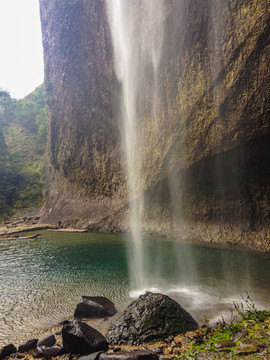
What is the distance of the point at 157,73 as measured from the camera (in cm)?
1897

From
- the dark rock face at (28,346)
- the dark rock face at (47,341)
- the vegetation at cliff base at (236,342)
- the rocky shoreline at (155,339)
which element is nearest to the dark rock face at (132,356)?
the rocky shoreline at (155,339)

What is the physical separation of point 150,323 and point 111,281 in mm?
4107

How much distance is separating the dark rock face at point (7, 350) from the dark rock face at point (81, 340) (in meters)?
1.00

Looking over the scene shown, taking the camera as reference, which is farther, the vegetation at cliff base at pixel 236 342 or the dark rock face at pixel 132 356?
A: the dark rock face at pixel 132 356

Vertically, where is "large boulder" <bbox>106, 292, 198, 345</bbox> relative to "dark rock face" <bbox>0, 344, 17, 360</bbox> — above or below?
above

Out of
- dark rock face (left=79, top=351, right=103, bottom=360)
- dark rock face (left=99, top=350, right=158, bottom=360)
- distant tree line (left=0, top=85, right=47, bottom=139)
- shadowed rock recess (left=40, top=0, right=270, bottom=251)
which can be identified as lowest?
dark rock face (left=79, top=351, right=103, bottom=360)

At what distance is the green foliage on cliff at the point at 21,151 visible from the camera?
43344mm

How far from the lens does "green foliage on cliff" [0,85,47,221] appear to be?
43.3 meters

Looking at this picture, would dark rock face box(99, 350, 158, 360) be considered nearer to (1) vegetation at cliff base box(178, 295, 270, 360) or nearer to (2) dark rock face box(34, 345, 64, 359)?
(1) vegetation at cliff base box(178, 295, 270, 360)

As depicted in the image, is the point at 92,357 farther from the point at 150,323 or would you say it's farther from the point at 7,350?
the point at 7,350

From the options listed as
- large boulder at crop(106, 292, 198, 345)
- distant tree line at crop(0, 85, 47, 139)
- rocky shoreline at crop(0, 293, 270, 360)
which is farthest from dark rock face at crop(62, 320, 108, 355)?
distant tree line at crop(0, 85, 47, 139)

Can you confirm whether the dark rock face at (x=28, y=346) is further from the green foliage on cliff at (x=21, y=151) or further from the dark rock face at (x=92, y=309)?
the green foliage on cliff at (x=21, y=151)

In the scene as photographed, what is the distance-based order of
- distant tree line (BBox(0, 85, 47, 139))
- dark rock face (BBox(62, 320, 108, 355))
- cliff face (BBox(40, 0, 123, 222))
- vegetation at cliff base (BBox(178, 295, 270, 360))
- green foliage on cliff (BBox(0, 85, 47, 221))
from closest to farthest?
1. vegetation at cliff base (BBox(178, 295, 270, 360))
2. dark rock face (BBox(62, 320, 108, 355))
3. cliff face (BBox(40, 0, 123, 222))
4. green foliage on cliff (BBox(0, 85, 47, 221))
5. distant tree line (BBox(0, 85, 47, 139))

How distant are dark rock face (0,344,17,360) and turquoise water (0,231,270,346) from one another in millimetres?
374
